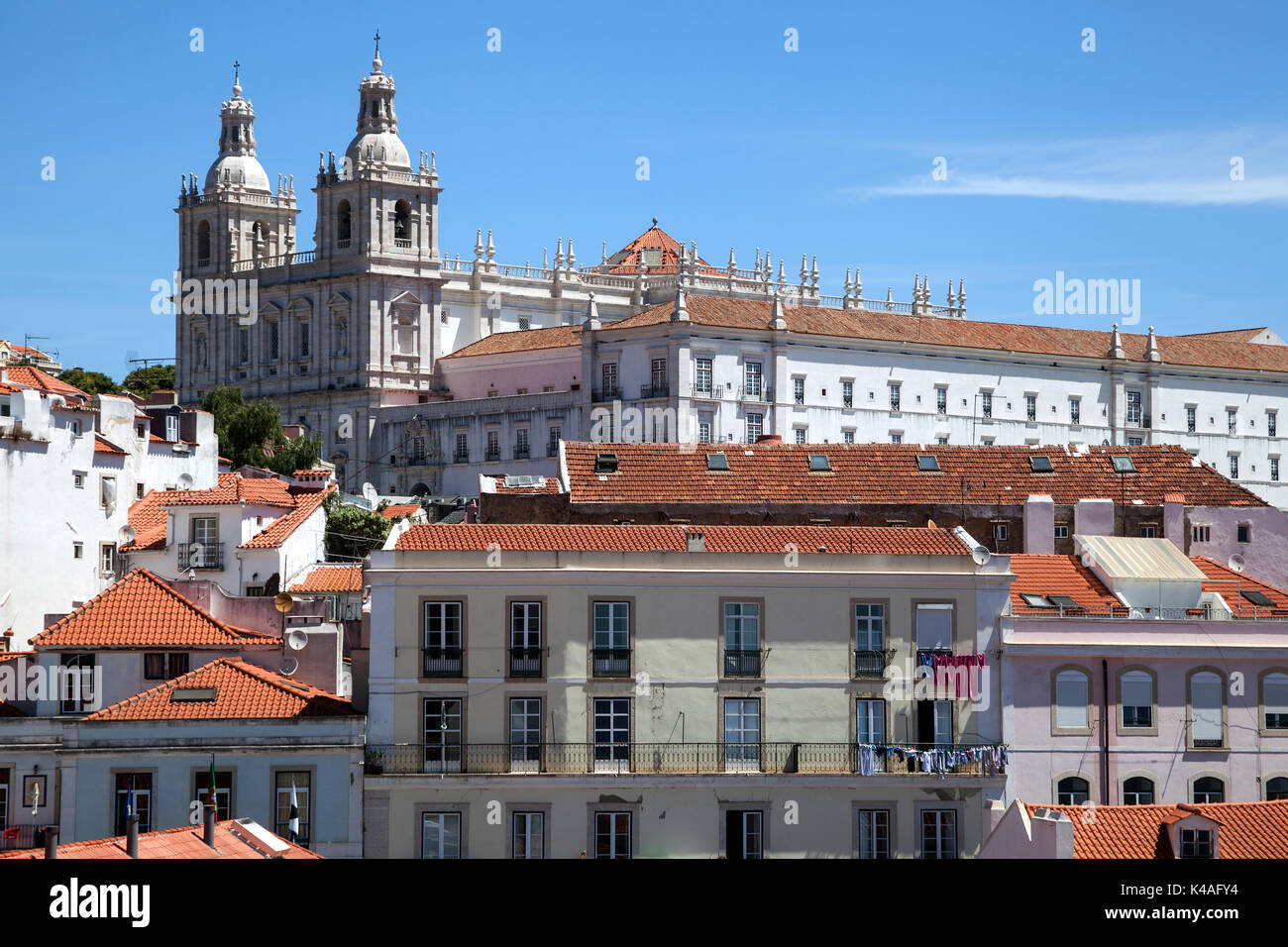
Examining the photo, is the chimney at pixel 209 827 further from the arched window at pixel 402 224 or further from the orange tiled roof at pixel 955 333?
the arched window at pixel 402 224

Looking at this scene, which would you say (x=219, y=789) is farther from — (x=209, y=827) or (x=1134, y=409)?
(x=1134, y=409)

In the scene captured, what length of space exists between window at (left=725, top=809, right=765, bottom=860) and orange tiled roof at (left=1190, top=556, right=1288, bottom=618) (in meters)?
12.2

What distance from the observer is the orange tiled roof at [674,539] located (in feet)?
124

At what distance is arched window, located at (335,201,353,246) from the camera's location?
12850 centimetres

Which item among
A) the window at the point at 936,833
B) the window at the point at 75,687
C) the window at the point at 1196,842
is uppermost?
the window at the point at 75,687

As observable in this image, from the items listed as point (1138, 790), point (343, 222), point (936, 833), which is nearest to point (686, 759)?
point (936, 833)

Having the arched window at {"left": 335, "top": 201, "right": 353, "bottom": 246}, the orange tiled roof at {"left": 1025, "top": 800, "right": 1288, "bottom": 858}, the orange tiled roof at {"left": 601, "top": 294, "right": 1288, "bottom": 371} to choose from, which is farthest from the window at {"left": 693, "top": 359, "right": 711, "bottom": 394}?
the orange tiled roof at {"left": 1025, "top": 800, "right": 1288, "bottom": 858}

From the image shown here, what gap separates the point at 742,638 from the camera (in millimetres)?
37094

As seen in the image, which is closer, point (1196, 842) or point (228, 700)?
point (1196, 842)

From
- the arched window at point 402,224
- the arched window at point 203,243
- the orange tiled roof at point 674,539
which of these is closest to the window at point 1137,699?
the orange tiled roof at point 674,539

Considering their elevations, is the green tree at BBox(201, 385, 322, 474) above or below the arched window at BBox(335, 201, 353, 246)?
below

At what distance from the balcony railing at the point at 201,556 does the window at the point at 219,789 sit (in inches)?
804

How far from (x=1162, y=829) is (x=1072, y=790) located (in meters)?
6.81

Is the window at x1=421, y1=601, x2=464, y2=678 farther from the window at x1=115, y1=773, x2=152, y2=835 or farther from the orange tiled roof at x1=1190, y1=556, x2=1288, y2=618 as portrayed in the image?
the orange tiled roof at x1=1190, y1=556, x2=1288, y2=618
